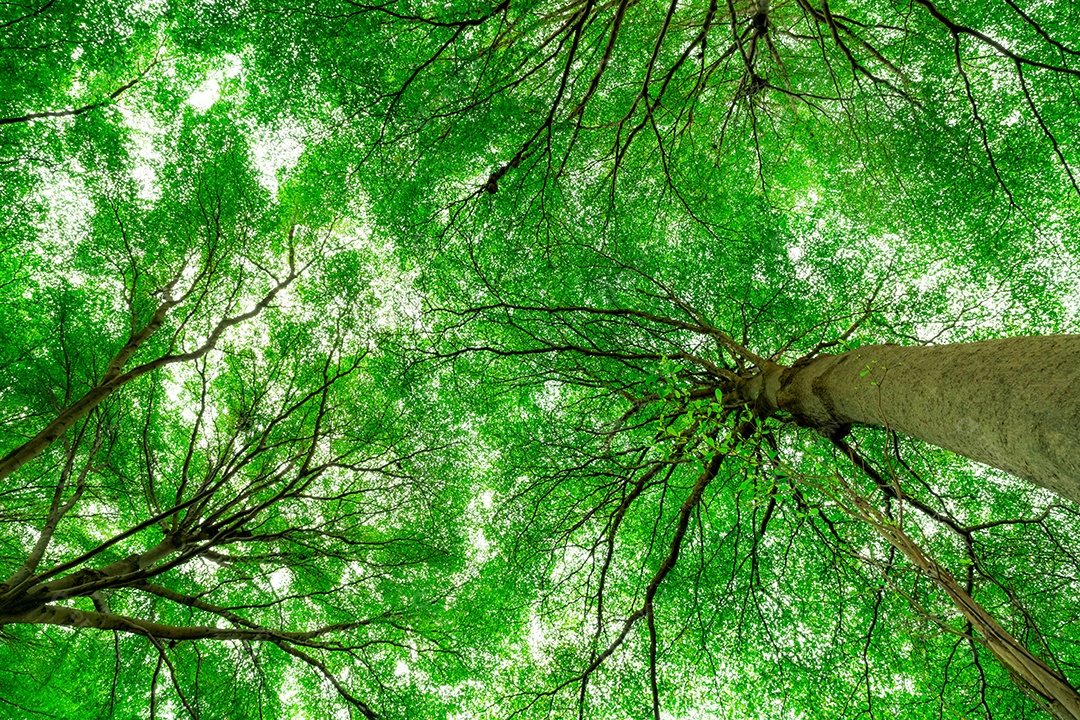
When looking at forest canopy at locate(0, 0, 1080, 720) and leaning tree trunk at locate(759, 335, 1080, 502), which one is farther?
forest canopy at locate(0, 0, 1080, 720)

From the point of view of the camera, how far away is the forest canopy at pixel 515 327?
187 inches

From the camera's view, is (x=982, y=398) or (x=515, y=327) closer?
(x=982, y=398)

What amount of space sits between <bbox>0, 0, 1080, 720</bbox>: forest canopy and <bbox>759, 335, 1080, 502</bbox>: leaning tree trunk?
544 millimetres

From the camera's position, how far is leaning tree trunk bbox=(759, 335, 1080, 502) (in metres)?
1.61

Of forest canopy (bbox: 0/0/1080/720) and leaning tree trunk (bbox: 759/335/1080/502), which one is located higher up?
forest canopy (bbox: 0/0/1080/720)

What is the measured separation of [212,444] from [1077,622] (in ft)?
37.1

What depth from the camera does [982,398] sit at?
1.94 meters

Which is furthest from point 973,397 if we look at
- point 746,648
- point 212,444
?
point 212,444

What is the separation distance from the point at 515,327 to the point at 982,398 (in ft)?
14.6

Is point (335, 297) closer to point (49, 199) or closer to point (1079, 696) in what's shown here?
point (49, 199)

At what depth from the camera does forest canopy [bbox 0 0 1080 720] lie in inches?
187

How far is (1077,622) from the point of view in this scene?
4.47 meters

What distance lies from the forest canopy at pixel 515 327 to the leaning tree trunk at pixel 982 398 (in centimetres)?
54

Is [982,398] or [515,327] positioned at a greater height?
[515,327]
